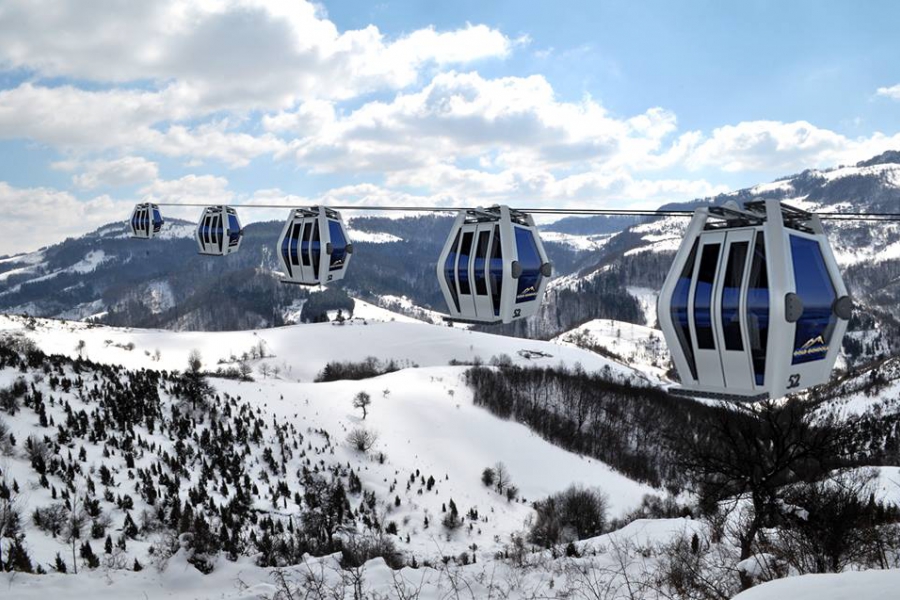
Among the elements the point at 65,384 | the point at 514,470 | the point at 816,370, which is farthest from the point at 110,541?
the point at 514,470

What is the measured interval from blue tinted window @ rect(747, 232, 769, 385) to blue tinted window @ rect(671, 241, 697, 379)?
755mm

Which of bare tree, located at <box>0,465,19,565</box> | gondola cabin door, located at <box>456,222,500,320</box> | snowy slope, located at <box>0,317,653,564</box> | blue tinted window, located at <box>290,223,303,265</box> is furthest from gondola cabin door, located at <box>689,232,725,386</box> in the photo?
snowy slope, located at <box>0,317,653,564</box>

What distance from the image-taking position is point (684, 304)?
24.2ft

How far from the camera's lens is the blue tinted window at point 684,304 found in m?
7.38

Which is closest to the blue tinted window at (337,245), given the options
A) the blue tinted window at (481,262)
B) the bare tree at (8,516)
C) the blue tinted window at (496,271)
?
the blue tinted window at (481,262)

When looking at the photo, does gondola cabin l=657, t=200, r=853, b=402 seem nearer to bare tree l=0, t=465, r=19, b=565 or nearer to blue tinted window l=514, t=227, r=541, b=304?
blue tinted window l=514, t=227, r=541, b=304

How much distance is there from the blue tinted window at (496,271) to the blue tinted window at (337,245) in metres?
5.48

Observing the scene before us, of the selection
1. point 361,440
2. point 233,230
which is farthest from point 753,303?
point 361,440

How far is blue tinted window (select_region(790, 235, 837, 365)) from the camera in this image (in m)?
6.97

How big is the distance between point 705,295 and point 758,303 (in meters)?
0.65

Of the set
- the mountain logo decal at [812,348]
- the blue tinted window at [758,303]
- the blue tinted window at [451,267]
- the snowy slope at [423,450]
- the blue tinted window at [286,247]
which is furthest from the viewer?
the snowy slope at [423,450]

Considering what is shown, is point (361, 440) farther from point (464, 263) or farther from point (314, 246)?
point (464, 263)

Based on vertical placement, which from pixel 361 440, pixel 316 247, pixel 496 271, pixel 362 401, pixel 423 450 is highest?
pixel 316 247

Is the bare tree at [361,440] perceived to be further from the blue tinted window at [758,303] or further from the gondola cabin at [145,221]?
the blue tinted window at [758,303]
